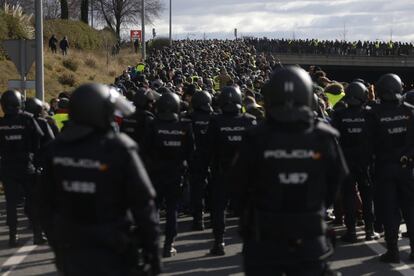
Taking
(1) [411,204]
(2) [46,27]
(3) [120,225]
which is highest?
(2) [46,27]

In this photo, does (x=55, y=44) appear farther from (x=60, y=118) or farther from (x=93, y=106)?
(x=93, y=106)

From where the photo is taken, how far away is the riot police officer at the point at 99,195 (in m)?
4.23

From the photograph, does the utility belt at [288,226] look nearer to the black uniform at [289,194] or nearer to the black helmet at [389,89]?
the black uniform at [289,194]

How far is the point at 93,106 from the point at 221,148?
4040 millimetres

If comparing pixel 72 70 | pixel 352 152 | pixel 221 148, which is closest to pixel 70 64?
pixel 72 70

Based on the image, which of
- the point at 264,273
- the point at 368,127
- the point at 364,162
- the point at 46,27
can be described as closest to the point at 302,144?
the point at 264,273

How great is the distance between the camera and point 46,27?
1758 inches

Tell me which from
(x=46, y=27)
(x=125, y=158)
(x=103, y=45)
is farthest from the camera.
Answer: (x=103, y=45)

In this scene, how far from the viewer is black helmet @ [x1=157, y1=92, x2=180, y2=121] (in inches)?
321

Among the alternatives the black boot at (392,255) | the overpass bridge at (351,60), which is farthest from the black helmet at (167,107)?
the overpass bridge at (351,60)

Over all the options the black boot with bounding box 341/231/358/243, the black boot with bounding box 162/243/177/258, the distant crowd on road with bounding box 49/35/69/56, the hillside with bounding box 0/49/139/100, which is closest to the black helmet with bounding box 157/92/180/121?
the black boot with bounding box 162/243/177/258

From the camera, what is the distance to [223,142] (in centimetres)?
820

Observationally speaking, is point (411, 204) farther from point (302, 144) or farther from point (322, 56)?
point (322, 56)

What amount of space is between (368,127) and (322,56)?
189 ft
